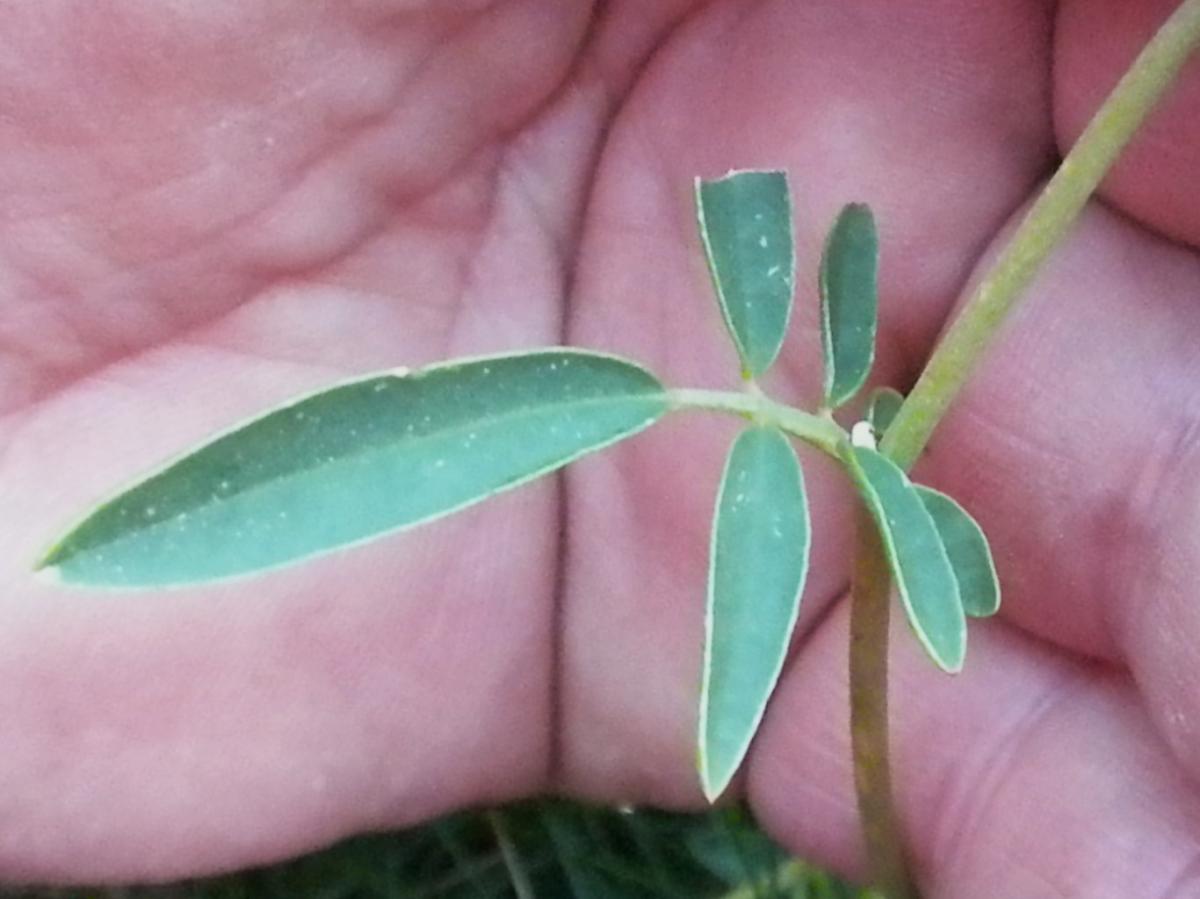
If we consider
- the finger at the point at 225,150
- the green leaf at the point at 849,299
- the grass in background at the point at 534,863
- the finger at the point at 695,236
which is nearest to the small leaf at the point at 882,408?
the green leaf at the point at 849,299

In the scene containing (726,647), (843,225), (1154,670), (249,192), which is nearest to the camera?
(726,647)

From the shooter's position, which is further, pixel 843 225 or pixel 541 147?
pixel 541 147

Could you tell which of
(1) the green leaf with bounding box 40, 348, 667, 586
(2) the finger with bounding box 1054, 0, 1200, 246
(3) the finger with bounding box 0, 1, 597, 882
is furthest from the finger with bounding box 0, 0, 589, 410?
(1) the green leaf with bounding box 40, 348, 667, 586

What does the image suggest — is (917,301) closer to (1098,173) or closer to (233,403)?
(1098,173)

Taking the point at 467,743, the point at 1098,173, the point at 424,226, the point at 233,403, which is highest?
the point at 1098,173

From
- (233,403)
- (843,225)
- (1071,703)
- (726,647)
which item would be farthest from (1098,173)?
(233,403)

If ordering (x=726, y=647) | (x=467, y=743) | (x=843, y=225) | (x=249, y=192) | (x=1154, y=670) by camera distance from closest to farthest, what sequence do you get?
(x=726, y=647)
(x=843, y=225)
(x=1154, y=670)
(x=249, y=192)
(x=467, y=743)
